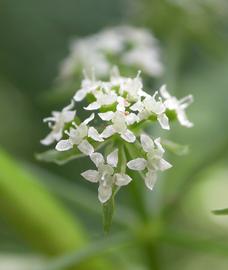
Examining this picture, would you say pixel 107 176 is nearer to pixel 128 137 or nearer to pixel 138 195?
pixel 128 137

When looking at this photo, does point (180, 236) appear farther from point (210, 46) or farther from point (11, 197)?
point (210, 46)

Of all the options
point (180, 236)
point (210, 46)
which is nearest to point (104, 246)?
point (180, 236)

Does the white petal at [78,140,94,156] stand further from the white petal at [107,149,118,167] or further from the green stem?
the green stem

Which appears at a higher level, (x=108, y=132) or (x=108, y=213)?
(x=108, y=132)

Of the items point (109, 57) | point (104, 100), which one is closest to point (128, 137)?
point (104, 100)

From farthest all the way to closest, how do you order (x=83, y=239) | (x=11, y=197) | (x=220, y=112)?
(x=220, y=112) < (x=83, y=239) < (x=11, y=197)

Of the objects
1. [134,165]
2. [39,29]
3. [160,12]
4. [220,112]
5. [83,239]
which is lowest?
[134,165]

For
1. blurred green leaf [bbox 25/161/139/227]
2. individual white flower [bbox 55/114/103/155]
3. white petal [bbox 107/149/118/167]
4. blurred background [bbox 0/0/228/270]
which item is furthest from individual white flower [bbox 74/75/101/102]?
blurred green leaf [bbox 25/161/139/227]
